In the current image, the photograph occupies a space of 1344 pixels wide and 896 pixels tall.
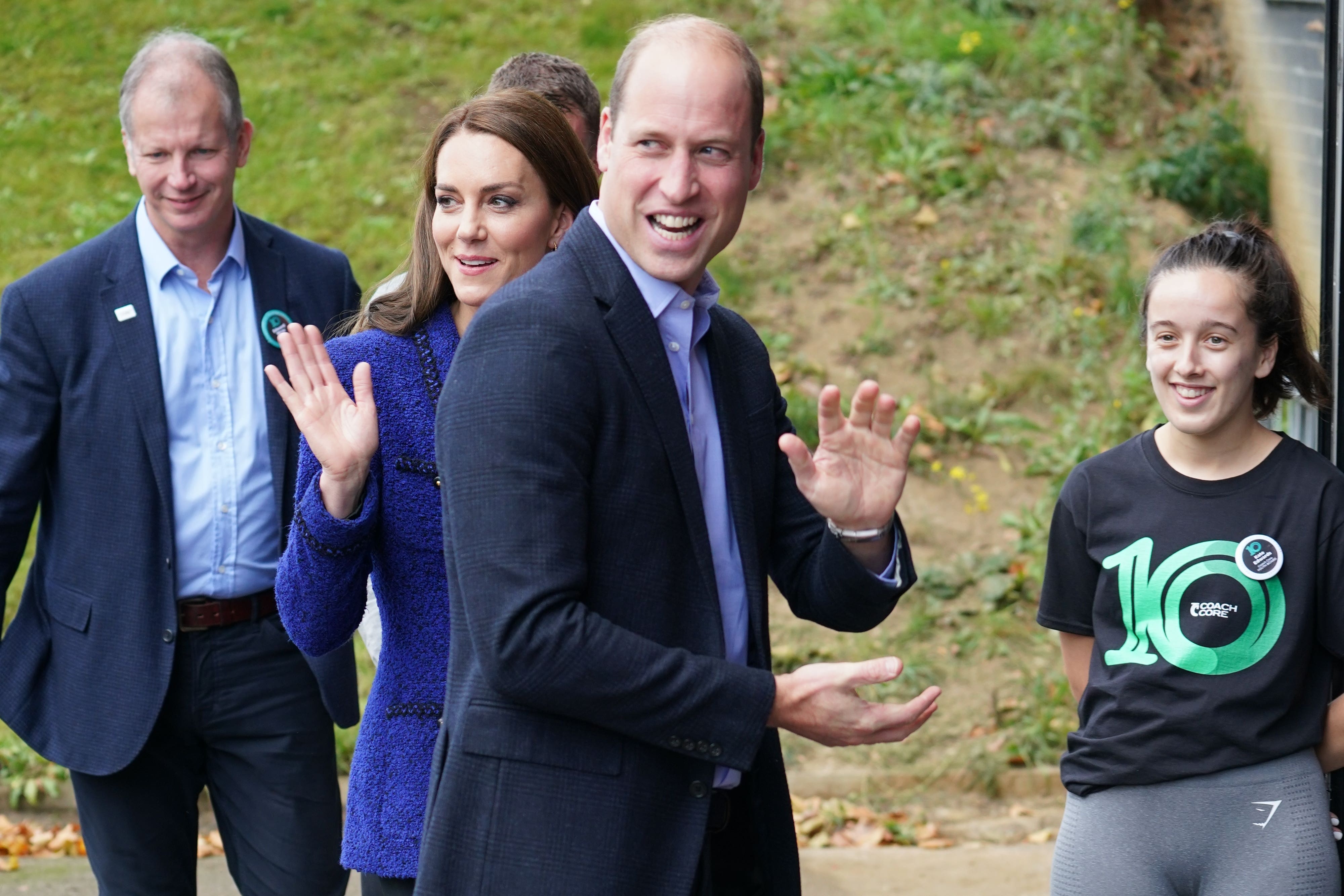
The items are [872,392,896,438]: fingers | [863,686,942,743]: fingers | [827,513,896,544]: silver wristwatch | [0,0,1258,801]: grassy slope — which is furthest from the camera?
[0,0,1258,801]: grassy slope

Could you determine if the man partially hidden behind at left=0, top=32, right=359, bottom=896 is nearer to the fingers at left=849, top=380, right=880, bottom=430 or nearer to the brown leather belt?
the brown leather belt

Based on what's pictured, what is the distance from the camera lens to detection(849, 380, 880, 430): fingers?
2.17 metres

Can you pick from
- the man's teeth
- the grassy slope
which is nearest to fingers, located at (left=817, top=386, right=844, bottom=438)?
the man's teeth

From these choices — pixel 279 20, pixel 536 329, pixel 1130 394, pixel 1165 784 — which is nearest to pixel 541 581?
pixel 536 329

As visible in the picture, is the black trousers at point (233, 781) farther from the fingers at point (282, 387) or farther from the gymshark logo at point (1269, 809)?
the gymshark logo at point (1269, 809)

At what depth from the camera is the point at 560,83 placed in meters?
3.92

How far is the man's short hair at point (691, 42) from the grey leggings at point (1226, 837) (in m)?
1.47

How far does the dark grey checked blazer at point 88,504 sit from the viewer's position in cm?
374

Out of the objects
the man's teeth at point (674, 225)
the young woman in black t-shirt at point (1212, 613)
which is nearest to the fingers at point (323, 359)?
the man's teeth at point (674, 225)

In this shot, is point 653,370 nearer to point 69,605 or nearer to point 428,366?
point 428,366

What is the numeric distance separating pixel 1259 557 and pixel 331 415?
1.67 meters

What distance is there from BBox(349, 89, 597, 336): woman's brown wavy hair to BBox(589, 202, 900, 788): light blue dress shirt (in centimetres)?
65

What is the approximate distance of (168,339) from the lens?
3.88 m

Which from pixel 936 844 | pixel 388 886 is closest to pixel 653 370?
pixel 388 886
